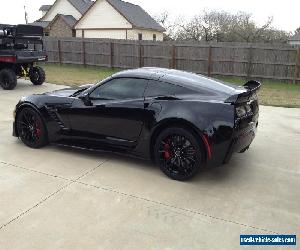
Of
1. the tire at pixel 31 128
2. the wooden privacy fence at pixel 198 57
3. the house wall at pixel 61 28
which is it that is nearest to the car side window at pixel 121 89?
the tire at pixel 31 128

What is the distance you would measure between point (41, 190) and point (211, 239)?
6.85ft

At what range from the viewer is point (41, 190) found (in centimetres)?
405

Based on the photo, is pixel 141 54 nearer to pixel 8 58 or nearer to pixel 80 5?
pixel 8 58

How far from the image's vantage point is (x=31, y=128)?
5473mm

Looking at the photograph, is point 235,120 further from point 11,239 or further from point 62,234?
point 11,239

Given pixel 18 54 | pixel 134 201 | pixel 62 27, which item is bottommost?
pixel 134 201

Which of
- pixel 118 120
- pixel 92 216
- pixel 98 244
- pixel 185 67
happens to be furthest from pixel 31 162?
pixel 185 67

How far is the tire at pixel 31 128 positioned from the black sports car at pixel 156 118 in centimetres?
2

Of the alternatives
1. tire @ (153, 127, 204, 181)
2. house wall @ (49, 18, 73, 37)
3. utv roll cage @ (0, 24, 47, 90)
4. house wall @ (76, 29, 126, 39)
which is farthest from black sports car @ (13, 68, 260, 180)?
house wall @ (49, 18, 73, 37)

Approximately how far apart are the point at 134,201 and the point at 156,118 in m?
1.12

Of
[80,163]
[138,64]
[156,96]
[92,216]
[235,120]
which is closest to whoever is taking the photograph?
[92,216]

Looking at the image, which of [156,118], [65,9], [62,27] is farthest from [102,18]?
[156,118]

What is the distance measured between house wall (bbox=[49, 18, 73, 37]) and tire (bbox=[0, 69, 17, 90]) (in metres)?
28.0

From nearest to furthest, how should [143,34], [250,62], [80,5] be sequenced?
[250,62], [143,34], [80,5]
